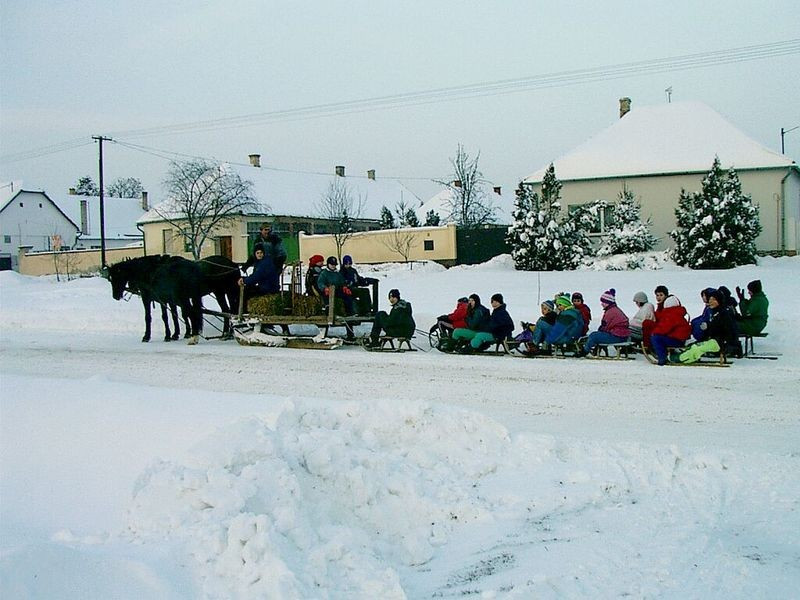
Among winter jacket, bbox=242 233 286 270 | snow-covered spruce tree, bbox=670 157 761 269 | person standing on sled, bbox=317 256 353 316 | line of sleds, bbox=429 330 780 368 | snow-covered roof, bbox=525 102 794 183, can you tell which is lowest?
line of sleds, bbox=429 330 780 368

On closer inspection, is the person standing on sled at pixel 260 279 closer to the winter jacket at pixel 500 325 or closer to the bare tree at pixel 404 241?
the winter jacket at pixel 500 325

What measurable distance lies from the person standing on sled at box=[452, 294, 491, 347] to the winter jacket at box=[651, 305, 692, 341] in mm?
3103

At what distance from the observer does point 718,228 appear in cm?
2675

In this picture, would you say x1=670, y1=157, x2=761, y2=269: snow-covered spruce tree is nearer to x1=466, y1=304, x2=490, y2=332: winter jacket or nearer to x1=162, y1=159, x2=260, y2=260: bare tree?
x1=466, y1=304, x2=490, y2=332: winter jacket

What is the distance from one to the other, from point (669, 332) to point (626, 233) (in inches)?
730

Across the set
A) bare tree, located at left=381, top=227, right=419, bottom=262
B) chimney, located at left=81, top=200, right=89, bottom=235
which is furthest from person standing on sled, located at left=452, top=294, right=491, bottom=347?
chimney, located at left=81, top=200, right=89, bottom=235

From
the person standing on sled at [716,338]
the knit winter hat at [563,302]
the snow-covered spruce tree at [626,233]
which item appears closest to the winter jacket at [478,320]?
the knit winter hat at [563,302]

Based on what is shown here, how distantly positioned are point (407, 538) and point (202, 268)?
12.0 m

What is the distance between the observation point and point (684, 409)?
29.7 feet

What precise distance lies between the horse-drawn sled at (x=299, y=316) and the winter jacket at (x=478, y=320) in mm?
2110

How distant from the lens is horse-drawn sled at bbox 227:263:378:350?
48.9 feet

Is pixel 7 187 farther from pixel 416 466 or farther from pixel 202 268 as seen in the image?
pixel 416 466

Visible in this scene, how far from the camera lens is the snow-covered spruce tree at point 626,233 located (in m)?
30.0

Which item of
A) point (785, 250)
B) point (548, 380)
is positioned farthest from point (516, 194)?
point (548, 380)
